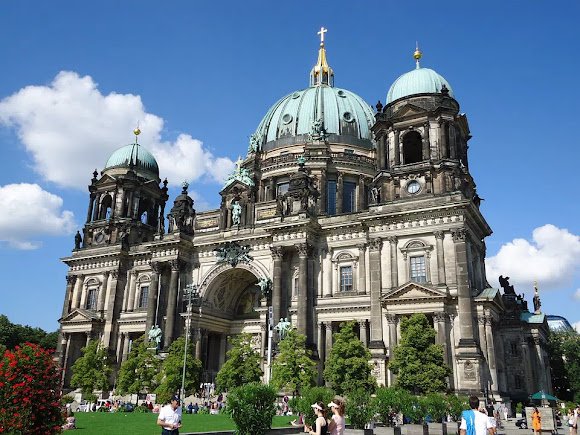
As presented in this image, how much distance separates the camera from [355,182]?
6347 centimetres

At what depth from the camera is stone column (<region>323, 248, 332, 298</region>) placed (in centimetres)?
4928

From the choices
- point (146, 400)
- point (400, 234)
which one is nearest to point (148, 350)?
point (146, 400)

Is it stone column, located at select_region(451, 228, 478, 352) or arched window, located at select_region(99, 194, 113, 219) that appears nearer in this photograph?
stone column, located at select_region(451, 228, 478, 352)

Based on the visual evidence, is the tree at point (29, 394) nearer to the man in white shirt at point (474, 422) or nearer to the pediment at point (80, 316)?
the man in white shirt at point (474, 422)

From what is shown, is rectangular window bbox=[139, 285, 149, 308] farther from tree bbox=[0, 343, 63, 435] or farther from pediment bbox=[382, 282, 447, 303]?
tree bbox=[0, 343, 63, 435]

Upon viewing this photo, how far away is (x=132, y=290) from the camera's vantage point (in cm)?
6003

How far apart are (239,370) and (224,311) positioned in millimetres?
13842

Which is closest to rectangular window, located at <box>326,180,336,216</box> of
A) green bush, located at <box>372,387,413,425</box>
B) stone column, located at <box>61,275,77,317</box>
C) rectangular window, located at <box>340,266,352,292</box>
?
rectangular window, located at <box>340,266,352,292</box>

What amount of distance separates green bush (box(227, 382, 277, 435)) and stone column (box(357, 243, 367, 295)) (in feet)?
90.6

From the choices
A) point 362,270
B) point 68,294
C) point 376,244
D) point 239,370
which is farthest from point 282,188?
point 68,294

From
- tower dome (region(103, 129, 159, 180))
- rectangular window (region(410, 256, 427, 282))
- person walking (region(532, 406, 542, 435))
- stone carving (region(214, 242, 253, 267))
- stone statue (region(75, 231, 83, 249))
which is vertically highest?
tower dome (region(103, 129, 159, 180))

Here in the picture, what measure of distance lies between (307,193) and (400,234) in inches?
417

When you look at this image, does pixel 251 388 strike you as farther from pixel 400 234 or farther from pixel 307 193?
pixel 307 193

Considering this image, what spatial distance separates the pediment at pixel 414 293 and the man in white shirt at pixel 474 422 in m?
30.7
